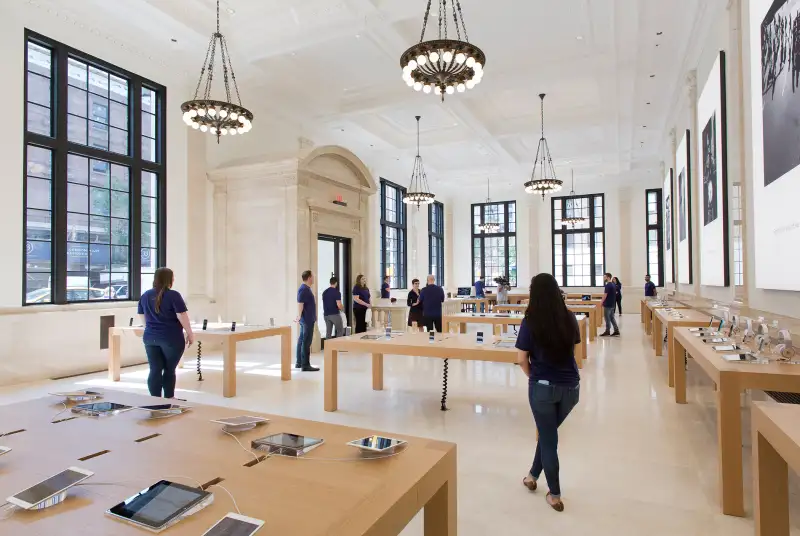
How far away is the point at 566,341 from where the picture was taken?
125 inches

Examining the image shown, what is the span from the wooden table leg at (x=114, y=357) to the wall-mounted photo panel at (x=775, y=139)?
844cm

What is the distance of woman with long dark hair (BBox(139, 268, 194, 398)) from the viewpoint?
5.11 meters

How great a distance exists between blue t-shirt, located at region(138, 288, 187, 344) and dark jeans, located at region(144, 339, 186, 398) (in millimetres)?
55

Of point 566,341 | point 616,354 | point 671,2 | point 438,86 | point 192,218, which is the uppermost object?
point 671,2

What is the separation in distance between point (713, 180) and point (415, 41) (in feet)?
18.1

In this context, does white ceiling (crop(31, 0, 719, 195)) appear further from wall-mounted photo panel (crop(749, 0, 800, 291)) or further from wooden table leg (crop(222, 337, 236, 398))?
wooden table leg (crop(222, 337, 236, 398))

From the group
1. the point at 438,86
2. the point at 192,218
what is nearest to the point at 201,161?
the point at 192,218

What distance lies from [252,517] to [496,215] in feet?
71.7

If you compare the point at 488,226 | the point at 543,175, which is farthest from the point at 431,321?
the point at 543,175

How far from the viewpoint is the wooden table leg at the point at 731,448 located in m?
3.15

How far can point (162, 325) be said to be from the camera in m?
5.13

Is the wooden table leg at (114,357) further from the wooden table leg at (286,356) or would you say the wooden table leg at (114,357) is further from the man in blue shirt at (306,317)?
the man in blue shirt at (306,317)

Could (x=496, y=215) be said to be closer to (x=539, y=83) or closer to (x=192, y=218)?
(x=539, y=83)

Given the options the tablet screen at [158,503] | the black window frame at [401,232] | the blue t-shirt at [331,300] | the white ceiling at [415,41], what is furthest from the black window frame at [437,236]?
the tablet screen at [158,503]
